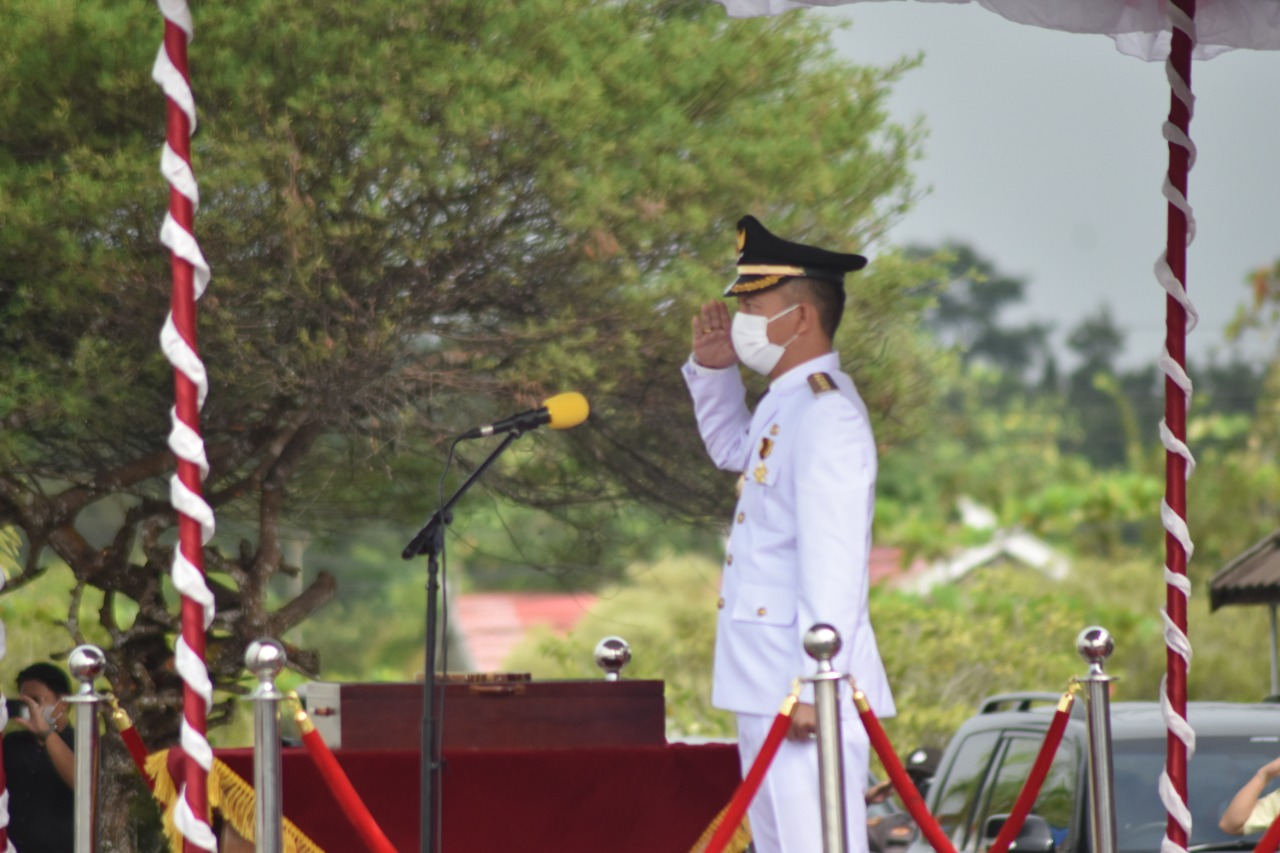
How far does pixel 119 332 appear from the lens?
6.36 metres

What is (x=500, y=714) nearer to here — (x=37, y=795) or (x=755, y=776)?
(x=755, y=776)

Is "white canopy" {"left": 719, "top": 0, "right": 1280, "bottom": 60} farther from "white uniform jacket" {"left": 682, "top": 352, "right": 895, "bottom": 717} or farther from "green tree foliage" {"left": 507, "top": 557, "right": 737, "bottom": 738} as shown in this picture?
"green tree foliage" {"left": 507, "top": 557, "right": 737, "bottom": 738}

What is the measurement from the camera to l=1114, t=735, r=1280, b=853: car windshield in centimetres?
630

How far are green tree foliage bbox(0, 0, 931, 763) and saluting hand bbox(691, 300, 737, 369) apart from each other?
2.67 ft

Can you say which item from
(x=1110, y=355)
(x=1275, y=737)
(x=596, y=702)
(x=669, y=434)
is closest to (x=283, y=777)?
(x=596, y=702)

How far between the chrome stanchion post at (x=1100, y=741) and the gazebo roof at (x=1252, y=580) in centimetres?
779

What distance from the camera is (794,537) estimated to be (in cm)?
509

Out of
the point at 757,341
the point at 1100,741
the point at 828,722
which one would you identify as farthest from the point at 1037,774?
the point at 757,341

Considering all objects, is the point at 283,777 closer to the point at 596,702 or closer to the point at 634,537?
the point at 596,702

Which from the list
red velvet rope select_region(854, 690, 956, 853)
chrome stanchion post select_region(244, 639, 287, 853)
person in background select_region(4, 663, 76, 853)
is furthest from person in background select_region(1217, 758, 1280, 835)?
person in background select_region(4, 663, 76, 853)

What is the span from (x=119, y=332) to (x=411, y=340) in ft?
3.36

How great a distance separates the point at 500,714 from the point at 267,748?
113 centimetres

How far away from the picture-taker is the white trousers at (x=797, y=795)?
4.93 metres

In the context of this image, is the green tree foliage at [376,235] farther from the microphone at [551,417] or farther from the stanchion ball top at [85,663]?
the microphone at [551,417]
